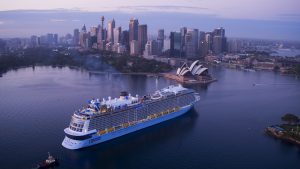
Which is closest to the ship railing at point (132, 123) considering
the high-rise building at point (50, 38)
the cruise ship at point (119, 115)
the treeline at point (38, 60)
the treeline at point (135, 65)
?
the cruise ship at point (119, 115)

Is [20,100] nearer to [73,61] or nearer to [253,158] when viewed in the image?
[253,158]

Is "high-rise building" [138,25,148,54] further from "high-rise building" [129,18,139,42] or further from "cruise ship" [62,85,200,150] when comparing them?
"cruise ship" [62,85,200,150]

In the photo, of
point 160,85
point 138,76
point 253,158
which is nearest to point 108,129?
point 253,158

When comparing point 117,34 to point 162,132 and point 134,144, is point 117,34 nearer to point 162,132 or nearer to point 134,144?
point 162,132

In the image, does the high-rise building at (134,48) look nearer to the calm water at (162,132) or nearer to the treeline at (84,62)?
the treeline at (84,62)

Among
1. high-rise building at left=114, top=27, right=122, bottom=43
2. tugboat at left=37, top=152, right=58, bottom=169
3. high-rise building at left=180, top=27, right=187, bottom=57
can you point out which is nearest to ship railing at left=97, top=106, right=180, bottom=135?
tugboat at left=37, top=152, right=58, bottom=169

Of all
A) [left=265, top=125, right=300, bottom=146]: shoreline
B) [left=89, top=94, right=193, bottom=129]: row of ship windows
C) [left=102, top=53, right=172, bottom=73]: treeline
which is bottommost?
[left=265, top=125, right=300, bottom=146]: shoreline
